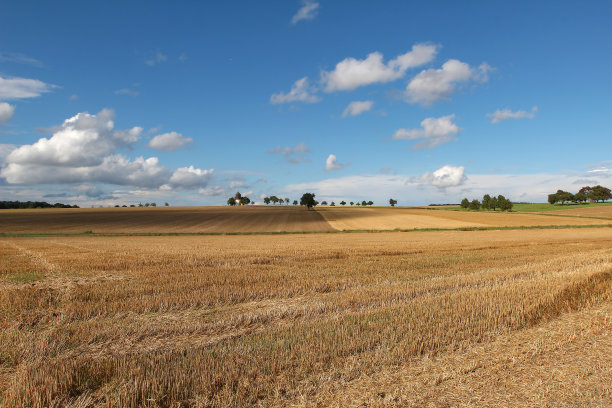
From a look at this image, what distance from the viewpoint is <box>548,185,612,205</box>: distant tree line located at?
154100 millimetres

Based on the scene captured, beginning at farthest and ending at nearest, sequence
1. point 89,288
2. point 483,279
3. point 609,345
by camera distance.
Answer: point 483,279 < point 89,288 < point 609,345

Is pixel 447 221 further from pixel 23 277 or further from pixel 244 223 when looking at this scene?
pixel 23 277

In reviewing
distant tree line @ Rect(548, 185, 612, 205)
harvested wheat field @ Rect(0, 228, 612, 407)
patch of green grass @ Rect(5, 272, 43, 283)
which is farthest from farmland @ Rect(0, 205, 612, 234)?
distant tree line @ Rect(548, 185, 612, 205)

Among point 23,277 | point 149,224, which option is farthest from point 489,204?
point 23,277

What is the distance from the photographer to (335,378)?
5.24m

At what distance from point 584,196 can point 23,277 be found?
643 ft

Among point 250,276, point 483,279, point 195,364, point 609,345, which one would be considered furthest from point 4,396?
point 483,279

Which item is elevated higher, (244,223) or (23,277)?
(23,277)

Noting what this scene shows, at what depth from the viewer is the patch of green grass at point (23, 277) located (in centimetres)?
1273

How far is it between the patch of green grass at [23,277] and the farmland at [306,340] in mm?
127

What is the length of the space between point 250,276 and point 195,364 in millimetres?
7718

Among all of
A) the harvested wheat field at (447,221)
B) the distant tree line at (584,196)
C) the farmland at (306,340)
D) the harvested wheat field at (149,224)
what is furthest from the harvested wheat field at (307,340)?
the distant tree line at (584,196)

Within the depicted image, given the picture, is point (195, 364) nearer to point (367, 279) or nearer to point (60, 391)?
point (60, 391)

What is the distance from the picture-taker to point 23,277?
1335 centimetres
